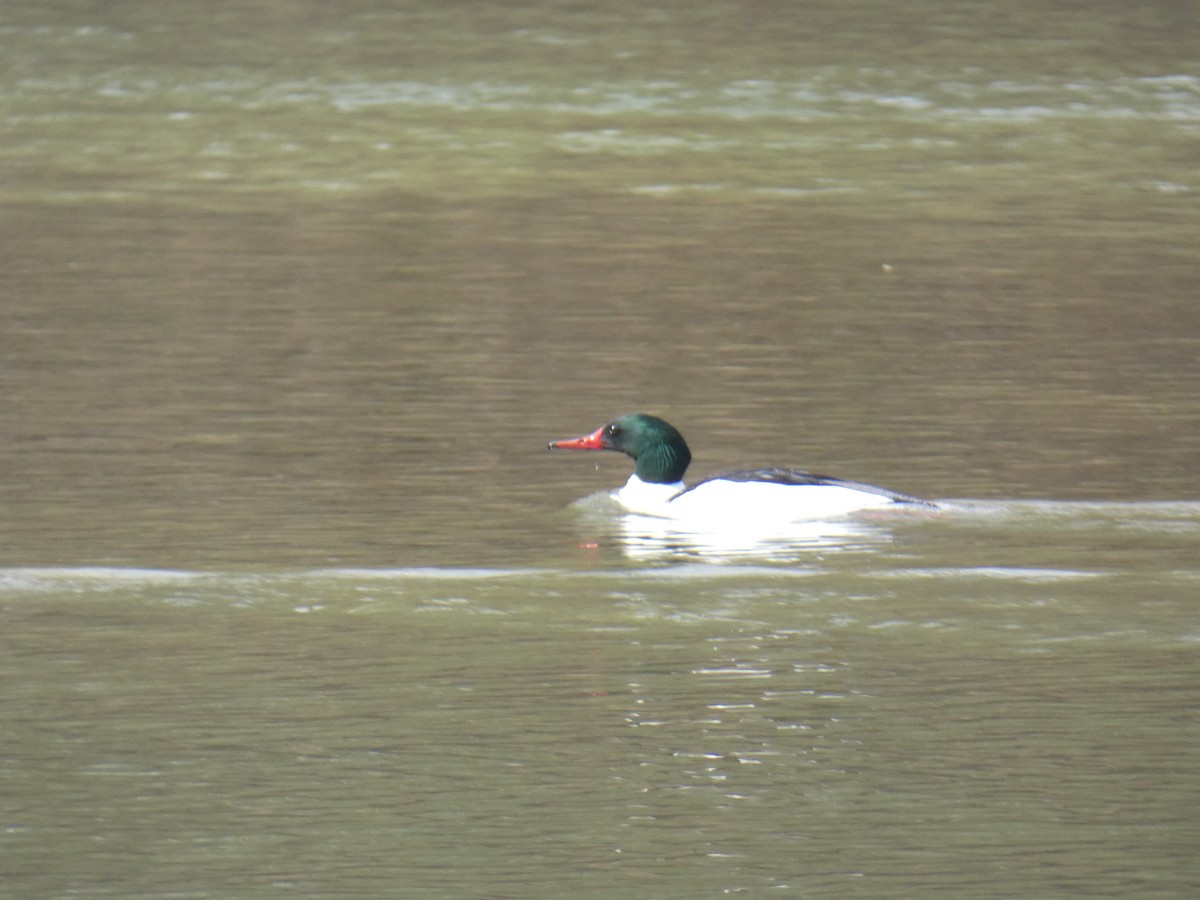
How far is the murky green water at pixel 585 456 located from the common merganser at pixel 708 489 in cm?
14

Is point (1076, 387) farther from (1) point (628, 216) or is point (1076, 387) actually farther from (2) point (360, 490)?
(1) point (628, 216)

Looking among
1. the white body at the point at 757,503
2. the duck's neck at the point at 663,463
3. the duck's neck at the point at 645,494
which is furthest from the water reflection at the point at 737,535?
the duck's neck at the point at 663,463

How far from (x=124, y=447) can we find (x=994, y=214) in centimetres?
847

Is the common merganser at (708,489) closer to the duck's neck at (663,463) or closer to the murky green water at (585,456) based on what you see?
the duck's neck at (663,463)

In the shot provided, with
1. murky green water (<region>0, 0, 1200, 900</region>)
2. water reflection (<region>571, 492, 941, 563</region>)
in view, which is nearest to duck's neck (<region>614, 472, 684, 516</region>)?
water reflection (<region>571, 492, 941, 563</region>)

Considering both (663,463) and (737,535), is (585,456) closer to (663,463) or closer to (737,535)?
(663,463)

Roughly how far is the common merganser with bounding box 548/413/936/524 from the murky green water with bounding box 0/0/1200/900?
0.46 feet

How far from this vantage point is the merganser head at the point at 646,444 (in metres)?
10.1

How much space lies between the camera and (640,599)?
801 cm

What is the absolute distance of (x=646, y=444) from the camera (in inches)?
398

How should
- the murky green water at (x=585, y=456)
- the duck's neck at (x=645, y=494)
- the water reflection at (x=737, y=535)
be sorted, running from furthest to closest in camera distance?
1. the duck's neck at (x=645, y=494)
2. the water reflection at (x=737, y=535)
3. the murky green water at (x=585, y=456)

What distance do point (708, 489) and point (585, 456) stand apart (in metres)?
1.51

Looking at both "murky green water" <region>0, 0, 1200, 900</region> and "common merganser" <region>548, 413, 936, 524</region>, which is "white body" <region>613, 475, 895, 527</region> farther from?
"murky green water" <region>0, 0, 1200, 900</region>

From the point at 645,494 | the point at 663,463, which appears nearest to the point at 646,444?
the point at 663,463
